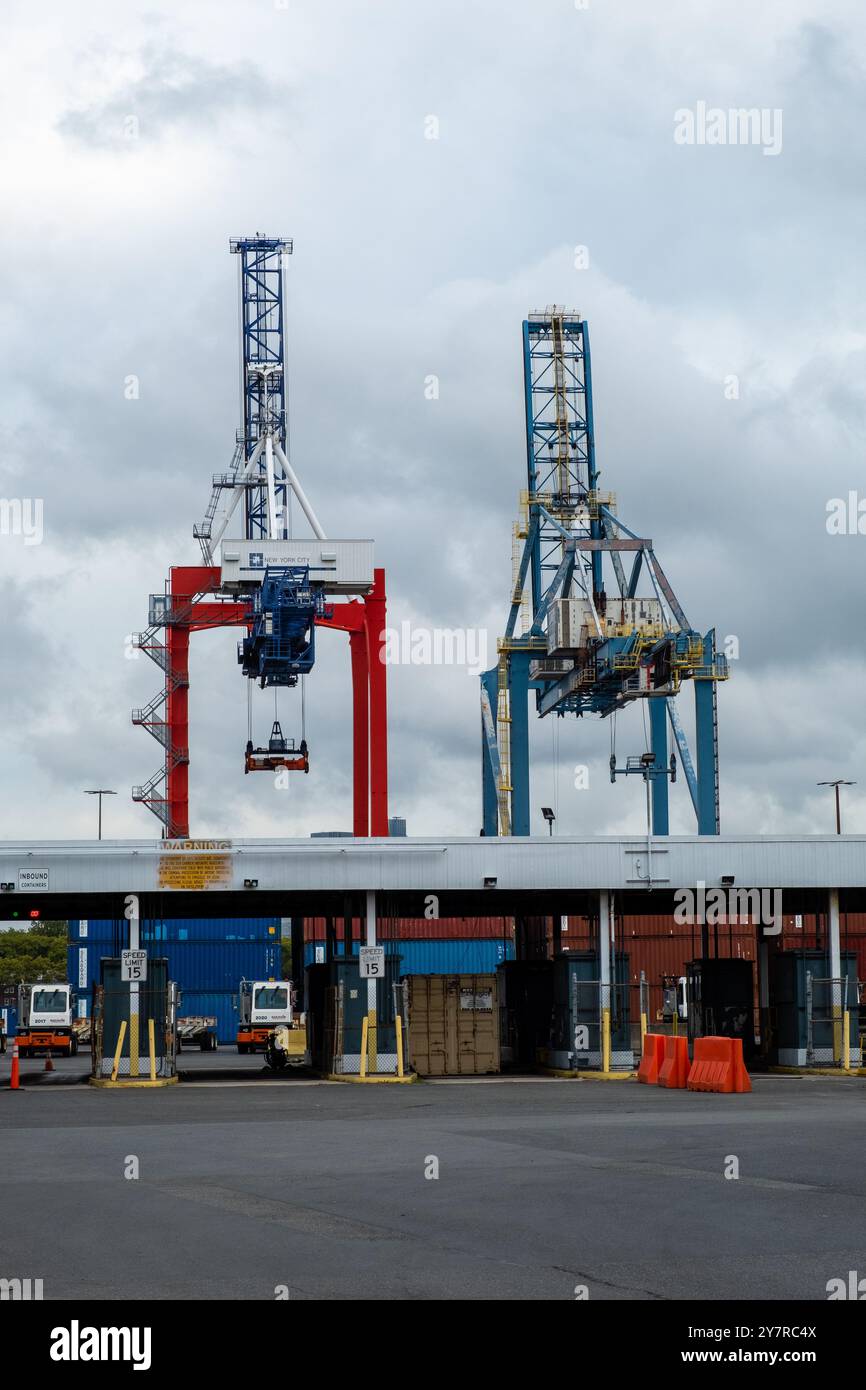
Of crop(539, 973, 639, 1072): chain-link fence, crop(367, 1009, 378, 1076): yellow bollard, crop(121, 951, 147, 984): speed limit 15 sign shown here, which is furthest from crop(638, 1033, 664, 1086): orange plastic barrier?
crop(121, 951, 147, 984): speed limit 15 sign

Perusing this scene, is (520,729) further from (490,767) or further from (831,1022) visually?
(831,1022)

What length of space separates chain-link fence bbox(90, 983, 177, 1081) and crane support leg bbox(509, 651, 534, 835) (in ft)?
110

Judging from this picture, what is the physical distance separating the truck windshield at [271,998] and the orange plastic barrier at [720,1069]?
34534mm

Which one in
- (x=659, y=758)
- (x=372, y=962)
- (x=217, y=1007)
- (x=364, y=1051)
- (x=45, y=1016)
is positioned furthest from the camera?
(x=217, y=1007)

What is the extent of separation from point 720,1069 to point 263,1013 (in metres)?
36.1

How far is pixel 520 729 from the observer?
71875 mm

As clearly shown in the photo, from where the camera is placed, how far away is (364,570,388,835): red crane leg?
2077 inches

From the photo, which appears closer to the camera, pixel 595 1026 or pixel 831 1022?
pixel 595 1026

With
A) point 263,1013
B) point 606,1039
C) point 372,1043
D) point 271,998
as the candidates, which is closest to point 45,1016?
point 263,1013

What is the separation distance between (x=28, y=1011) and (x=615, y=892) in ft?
89.3

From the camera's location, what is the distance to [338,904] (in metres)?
50.9

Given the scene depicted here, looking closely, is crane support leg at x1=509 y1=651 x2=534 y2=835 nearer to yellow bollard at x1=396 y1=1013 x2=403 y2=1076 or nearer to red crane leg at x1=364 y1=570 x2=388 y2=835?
red crane leg at x1=364 y1=570 x2=388 y2=835
